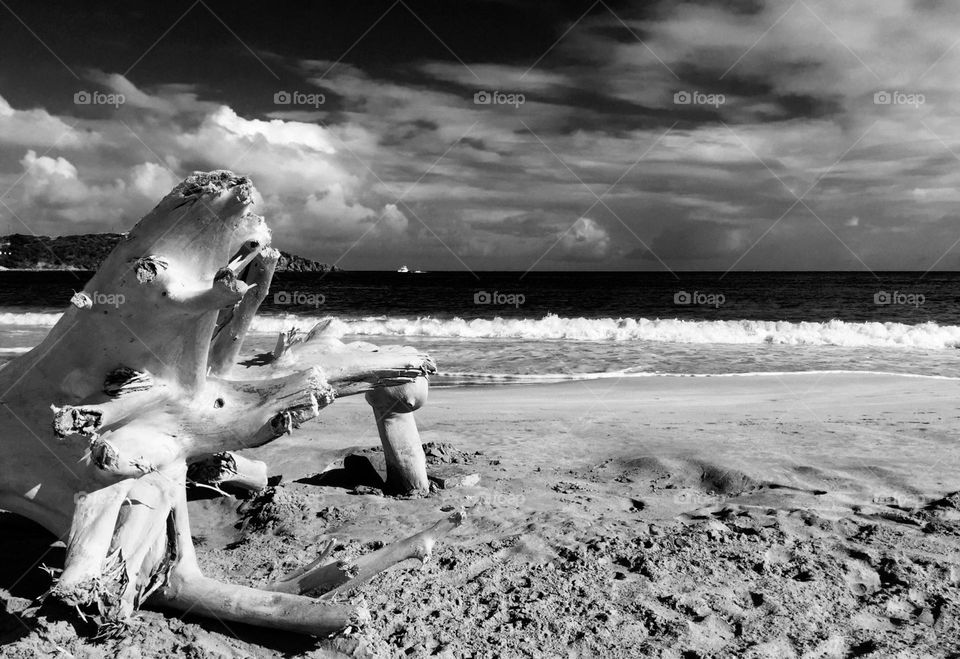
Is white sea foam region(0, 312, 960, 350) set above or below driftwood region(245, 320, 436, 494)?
above

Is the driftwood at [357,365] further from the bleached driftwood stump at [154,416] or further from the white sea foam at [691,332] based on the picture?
the white sea foam at [691,332]

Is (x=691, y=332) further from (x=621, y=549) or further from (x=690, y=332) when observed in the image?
(x=621, y=549)

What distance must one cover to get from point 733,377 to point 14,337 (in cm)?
1866

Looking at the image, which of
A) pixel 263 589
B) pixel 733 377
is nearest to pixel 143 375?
pixel 263 589

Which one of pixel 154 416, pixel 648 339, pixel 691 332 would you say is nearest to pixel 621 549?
pixel 154 416

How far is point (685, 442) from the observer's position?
6.50 meters

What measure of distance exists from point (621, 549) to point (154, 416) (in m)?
2.47

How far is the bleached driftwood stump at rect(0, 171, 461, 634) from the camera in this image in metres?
2.74

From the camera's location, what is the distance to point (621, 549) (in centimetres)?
383

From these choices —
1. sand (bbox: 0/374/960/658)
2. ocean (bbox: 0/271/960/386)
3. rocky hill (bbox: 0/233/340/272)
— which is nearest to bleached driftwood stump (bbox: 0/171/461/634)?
sand (bbox: 0/374/960/658)

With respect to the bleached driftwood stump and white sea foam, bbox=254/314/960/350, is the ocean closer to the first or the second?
white sea foam, bbox=254/314/960/350

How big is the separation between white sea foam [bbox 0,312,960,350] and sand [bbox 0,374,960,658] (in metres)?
11.5

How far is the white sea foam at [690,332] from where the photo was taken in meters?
17.3

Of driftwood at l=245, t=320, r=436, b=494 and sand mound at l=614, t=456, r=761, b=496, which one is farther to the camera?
sand mound at l=614, t=456, r=761, b=496
